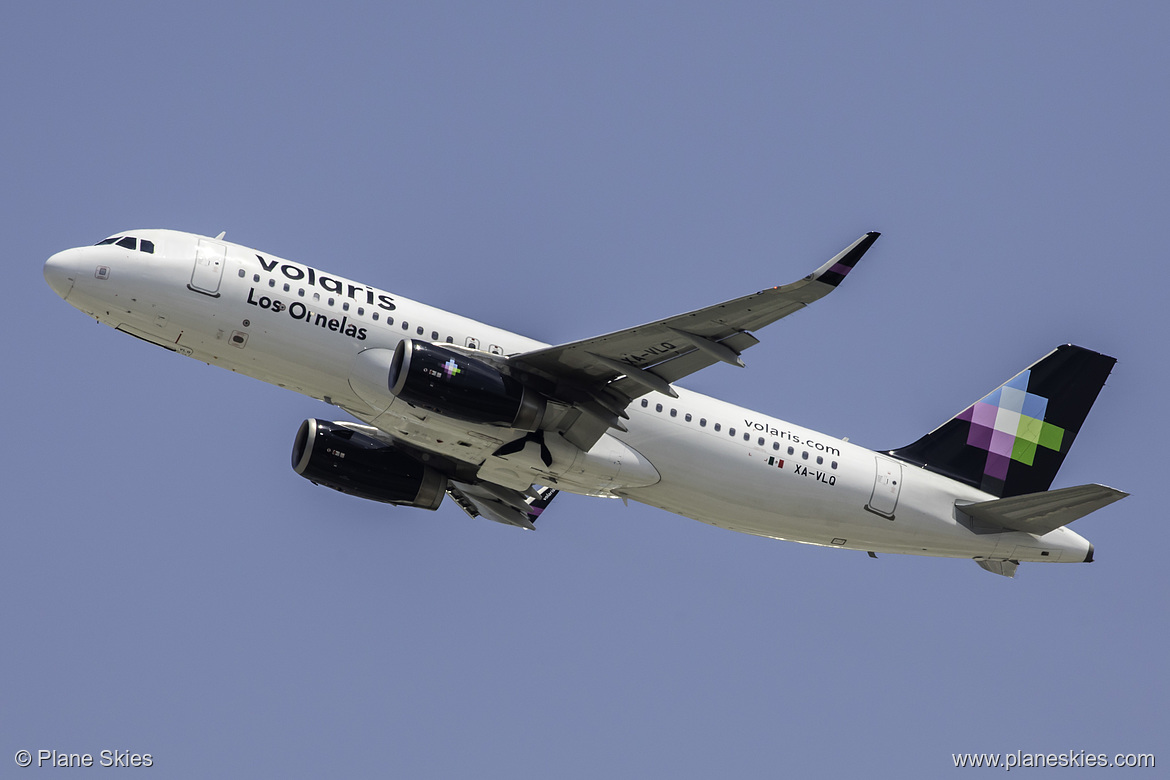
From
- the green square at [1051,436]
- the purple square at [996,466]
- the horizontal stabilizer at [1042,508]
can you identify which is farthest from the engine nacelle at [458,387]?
the green square at [1051,436]

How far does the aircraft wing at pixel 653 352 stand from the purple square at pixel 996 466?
1211cm

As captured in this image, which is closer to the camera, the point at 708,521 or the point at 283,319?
the point at 283,319

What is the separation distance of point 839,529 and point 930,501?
2888 millimetres

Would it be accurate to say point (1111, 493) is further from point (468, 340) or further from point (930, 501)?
point (468, 340)

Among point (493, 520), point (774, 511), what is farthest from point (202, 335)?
point (774, 511)

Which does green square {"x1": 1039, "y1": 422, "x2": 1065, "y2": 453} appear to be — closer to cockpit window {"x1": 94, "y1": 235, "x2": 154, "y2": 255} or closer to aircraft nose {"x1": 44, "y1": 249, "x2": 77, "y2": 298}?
cockpit window {"x1": 94, "y1": 235, "x2": 154, "y2": 255}

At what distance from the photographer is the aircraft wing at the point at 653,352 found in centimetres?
2636

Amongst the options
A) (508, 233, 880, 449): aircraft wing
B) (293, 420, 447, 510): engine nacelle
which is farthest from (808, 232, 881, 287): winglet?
(293, 420, 447, 510): engine nacelle

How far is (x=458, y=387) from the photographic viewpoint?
96.7 feet

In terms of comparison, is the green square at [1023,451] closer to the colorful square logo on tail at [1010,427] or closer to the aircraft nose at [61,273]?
the colorful square logo on tail at [1010,427]

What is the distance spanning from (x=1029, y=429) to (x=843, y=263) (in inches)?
629

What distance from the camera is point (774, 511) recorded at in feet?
111

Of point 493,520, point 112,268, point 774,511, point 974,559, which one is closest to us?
point 112,268

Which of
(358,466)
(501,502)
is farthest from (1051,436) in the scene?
(358,466)
